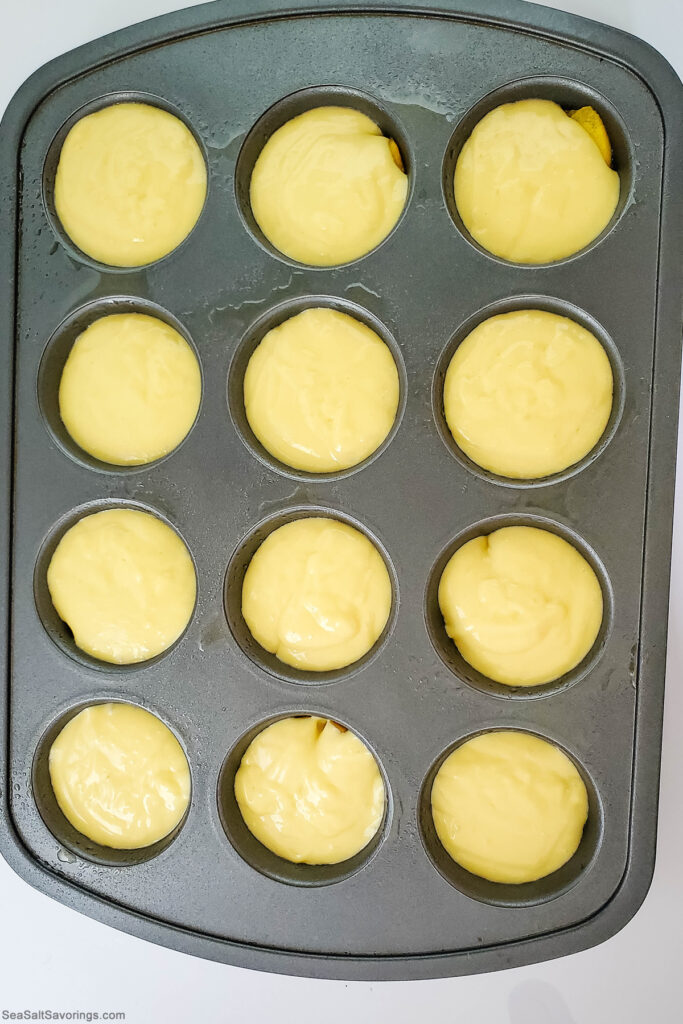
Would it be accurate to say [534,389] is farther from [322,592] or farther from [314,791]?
[314,791]

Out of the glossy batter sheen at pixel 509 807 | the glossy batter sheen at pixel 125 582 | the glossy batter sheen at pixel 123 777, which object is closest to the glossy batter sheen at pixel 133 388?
the glossy batter sheen at pixel 125 582

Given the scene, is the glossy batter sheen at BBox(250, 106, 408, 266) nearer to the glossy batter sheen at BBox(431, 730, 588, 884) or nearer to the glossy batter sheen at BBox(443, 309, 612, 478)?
the glossy batter sheen at BBox(443, 309, 612, 478)

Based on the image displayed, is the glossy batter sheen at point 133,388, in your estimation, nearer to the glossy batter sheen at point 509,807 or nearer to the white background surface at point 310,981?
the white background surface at point 310,981

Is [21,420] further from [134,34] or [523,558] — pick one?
[523,558]

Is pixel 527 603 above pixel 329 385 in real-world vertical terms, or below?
below

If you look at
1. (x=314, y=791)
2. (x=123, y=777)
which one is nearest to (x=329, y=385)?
(x=314, y=791)

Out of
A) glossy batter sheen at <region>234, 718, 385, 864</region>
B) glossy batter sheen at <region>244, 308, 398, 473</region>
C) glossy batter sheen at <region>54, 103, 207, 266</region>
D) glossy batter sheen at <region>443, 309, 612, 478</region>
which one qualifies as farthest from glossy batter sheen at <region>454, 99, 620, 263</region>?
glossy batter sheen at <region>234, 718, 385, 864</region>

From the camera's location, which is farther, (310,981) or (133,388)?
(310,981)

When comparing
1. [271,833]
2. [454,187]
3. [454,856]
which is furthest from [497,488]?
[271,833]
